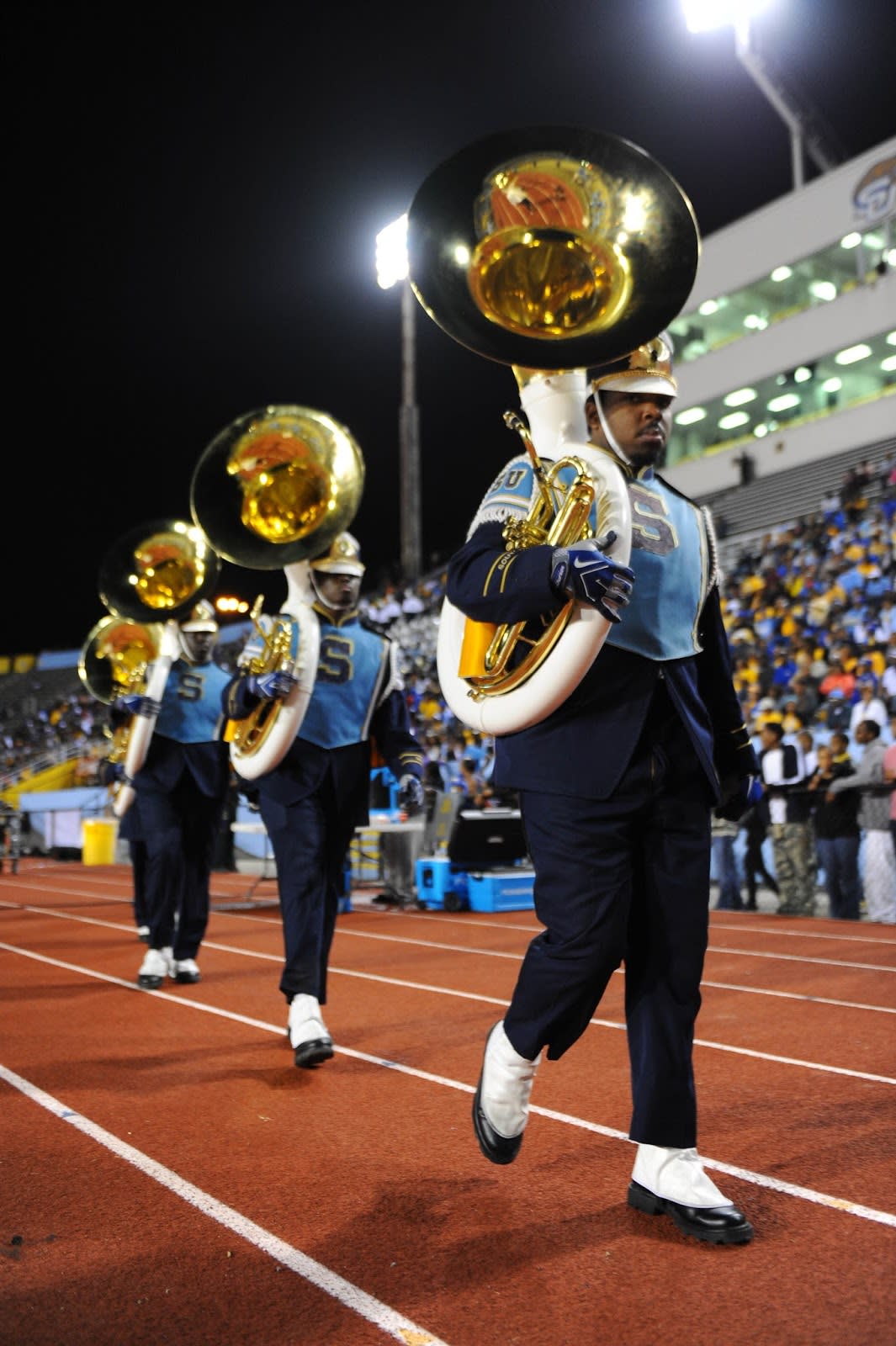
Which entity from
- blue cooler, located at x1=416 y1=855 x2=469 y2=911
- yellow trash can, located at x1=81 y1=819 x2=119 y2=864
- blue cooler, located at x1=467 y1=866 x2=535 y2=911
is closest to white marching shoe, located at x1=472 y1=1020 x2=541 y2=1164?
blue cooler, located at x1=467 y1=866 x2=535 y2=911

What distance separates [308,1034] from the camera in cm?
482

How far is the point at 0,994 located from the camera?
7004 mm

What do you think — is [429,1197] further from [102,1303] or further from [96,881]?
[96,881]

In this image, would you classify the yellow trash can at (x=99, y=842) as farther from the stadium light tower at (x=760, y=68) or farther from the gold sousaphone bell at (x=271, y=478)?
the stadium light tower at (x=760, y=68)

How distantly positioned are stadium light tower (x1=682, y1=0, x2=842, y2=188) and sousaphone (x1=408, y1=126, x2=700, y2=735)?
93.6ft

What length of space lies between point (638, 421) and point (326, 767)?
97.7 inches

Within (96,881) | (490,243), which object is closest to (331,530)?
(490,243)

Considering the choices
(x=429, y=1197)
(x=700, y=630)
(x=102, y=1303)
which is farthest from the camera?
(x=700, y=630)

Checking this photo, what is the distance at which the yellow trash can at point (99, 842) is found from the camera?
77.0 feet

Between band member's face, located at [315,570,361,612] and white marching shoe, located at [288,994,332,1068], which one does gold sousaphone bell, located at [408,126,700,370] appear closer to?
band member's face, located at [315,570,361,612]

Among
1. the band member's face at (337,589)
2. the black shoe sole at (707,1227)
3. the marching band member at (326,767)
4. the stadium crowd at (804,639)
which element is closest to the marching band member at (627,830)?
the black shoe sole at (707,1227)

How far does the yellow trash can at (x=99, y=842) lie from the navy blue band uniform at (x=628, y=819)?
70.8ft

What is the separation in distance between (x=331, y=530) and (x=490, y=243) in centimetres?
259

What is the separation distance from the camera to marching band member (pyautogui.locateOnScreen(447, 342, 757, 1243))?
9.72 ft
